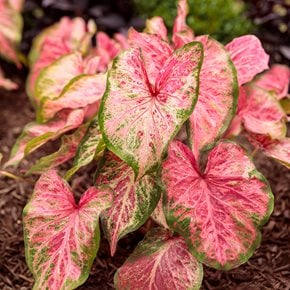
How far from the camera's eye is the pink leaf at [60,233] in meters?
1.19

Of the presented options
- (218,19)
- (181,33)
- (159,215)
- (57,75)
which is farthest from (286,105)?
(218,19)

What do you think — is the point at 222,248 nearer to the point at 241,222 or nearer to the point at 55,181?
the point at 241,222

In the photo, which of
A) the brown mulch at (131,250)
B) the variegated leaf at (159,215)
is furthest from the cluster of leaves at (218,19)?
the variegated leaf at (159,215)

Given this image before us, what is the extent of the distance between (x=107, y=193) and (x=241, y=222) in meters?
0.27

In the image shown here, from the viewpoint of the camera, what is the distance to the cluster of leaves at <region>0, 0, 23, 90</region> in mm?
2102

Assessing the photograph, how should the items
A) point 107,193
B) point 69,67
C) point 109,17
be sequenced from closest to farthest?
point 107,193 → point 69,67 → point 109,17

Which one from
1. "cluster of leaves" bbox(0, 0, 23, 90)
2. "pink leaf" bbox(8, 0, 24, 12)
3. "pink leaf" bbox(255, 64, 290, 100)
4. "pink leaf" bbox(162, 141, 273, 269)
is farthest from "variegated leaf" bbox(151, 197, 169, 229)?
"pink leaf" bbox(8, 0, 24, 12)

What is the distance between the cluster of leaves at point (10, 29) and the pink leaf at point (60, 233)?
3.11ft

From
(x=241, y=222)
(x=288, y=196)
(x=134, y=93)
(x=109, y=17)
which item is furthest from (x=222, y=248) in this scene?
(x=109, y=17)

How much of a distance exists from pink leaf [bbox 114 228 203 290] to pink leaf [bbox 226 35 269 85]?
16.7 inches

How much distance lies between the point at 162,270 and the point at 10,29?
1198 mm

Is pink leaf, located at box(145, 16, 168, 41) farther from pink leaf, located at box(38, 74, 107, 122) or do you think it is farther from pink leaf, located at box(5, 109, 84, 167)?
pink leaf, located at box(5, 109, 84, 167)

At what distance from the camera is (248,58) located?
1.41 m

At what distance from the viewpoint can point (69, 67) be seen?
64.7 inches
